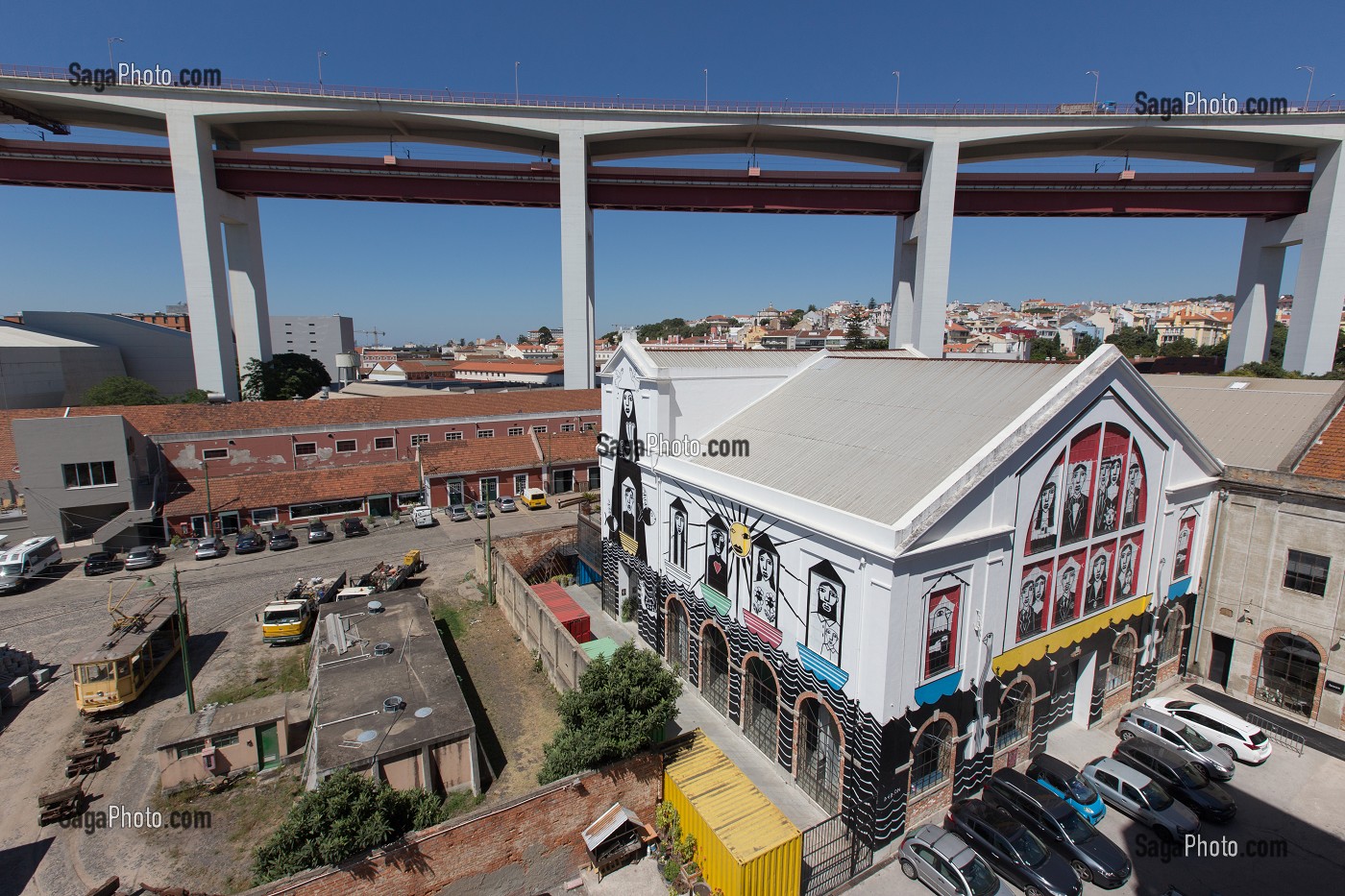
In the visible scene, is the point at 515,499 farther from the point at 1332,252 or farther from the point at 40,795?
the point at 1332,252

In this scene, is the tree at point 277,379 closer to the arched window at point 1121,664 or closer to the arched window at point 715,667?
the arched window at point 715,667

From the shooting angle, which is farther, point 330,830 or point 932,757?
point 932,757

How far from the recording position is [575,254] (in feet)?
180

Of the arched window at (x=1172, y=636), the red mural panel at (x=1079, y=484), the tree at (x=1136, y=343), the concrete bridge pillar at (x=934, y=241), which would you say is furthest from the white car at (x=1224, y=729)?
the tree at (x=1136, y=343)

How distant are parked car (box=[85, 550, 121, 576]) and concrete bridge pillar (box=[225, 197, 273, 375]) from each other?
3262 centimetres

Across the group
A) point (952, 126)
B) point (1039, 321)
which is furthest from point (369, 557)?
point (1039, 321)

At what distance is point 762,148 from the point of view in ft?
197

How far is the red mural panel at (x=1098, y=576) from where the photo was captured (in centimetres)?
1652

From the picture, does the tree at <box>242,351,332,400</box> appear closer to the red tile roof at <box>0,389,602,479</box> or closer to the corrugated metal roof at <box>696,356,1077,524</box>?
the red tile roof at <box>0,389,602,479</box>

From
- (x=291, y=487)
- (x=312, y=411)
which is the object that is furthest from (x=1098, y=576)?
(x=312, y=411)

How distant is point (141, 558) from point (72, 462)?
7.46m

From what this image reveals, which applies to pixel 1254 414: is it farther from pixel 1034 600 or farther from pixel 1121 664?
pixel 1034 600

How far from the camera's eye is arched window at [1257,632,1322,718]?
1788cm

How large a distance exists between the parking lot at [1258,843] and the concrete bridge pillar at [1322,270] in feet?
186
